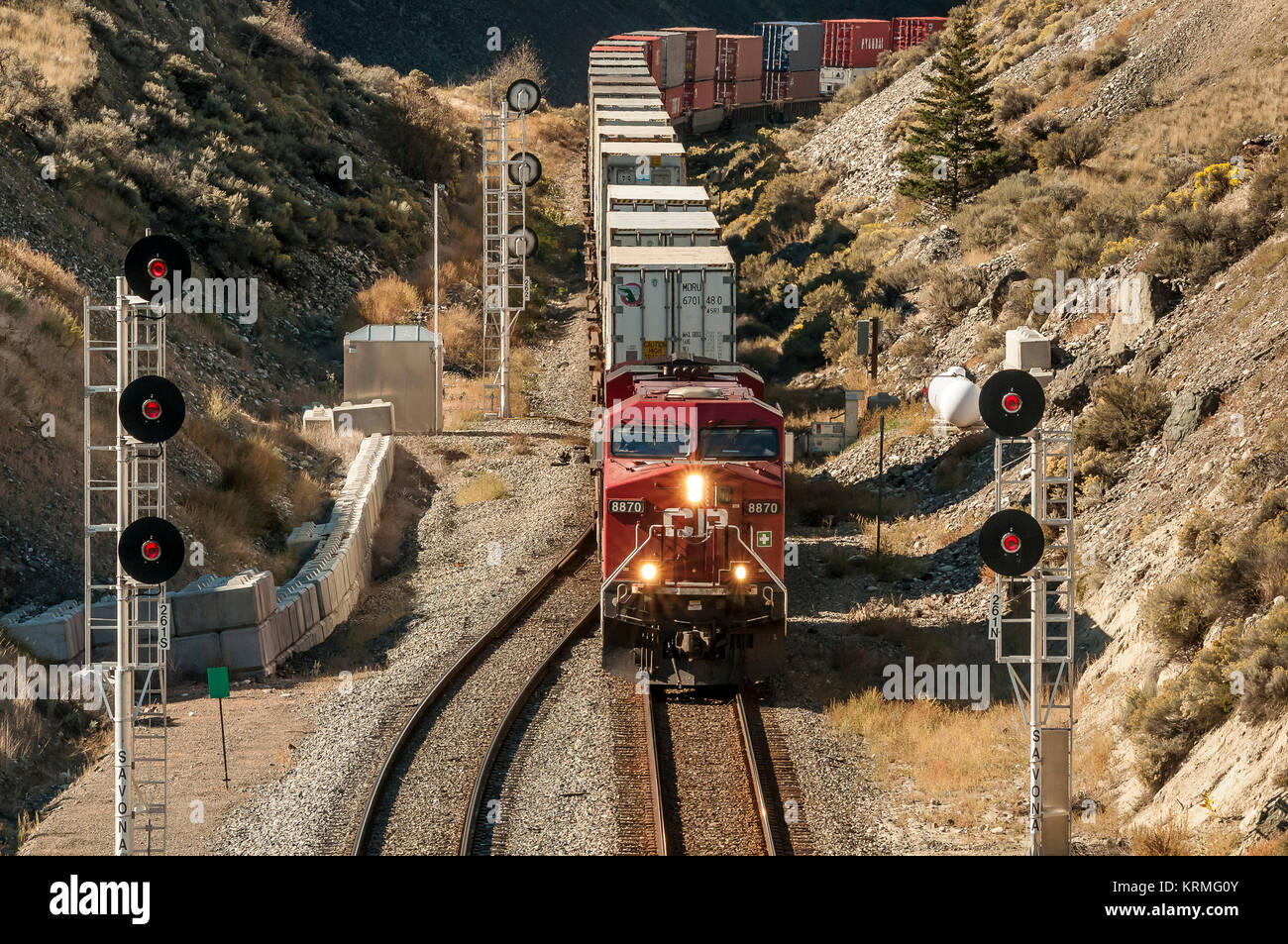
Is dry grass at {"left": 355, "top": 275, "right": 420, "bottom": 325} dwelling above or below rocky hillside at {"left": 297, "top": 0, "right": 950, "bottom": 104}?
below

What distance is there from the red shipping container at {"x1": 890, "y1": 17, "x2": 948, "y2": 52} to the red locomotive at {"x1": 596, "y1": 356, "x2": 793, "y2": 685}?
5914cm

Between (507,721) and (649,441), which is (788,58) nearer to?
(649,441)

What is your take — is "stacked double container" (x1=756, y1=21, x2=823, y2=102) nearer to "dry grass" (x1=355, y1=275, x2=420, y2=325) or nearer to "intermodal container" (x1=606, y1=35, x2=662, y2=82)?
"intermodal container" (x1=606, y1=35, x2=662, y2=82)

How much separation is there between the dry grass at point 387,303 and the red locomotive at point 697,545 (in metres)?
23.6

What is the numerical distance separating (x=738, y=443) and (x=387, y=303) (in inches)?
991

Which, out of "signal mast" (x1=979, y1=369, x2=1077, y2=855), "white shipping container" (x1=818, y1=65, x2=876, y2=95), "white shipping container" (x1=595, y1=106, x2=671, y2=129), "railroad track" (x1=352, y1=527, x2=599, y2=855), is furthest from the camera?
"white shipping container" (x1=818, y1=65, x2=876, y2=95)

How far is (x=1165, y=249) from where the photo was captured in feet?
78.5

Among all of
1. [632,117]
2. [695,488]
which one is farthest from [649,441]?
[632,117]

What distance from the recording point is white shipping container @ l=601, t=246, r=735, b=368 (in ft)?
77.7

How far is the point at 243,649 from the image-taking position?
18.0m

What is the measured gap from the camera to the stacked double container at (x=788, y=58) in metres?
74.4

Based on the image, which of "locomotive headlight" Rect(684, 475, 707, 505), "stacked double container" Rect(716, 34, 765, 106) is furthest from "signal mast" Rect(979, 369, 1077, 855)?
"stacked double container" Rect(716, 34, 765, 106)
